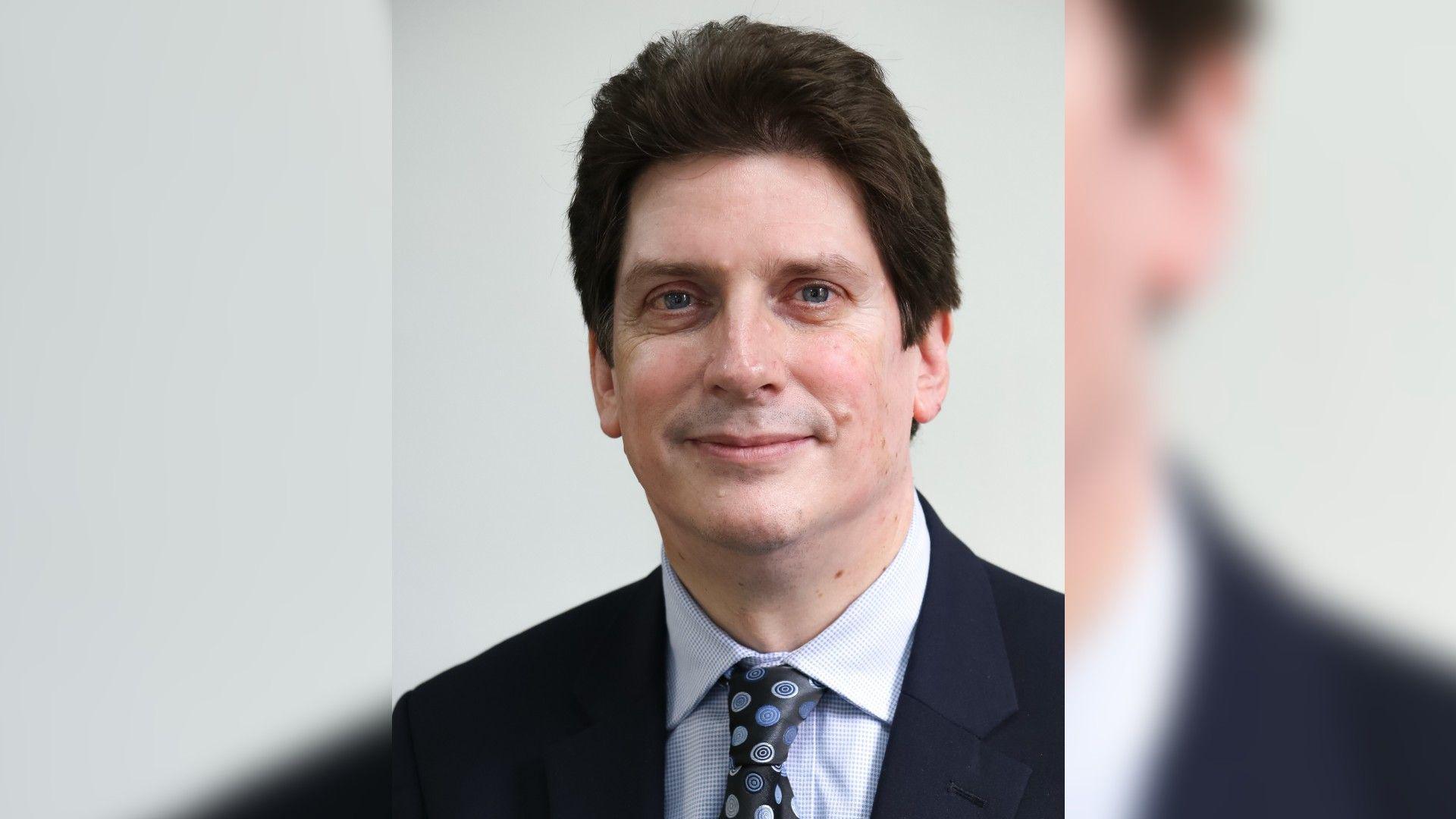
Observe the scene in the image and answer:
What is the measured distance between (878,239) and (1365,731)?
2.12 ft

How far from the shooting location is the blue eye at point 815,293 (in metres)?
0.93

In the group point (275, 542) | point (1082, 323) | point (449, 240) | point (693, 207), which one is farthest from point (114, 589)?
point (449, 240)

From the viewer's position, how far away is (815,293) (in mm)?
931

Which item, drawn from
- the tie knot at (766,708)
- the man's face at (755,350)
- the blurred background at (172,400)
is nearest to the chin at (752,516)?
the man's face at (755,350)

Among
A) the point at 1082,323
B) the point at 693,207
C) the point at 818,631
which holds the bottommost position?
the point at 818,631

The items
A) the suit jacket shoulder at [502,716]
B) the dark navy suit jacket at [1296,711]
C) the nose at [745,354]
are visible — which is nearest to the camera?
the dark navy suit jacket at [1296,711]

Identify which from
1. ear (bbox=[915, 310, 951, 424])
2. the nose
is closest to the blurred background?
the nose

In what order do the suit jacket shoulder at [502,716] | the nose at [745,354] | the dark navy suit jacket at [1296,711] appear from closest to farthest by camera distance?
the dark navy suit jacket at [1296,711]
the nose at [745,354]
the suit jacket shoulder at [502,716]

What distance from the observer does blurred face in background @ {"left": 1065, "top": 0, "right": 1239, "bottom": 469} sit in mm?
409

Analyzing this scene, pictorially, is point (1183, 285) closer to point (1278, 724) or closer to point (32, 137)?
point (1278, 724)

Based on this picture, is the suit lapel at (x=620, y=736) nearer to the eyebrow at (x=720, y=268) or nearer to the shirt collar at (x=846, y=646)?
the shirt collar at (x=846, y=646)

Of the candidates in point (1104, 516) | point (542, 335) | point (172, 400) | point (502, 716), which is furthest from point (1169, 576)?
point (542, 335)

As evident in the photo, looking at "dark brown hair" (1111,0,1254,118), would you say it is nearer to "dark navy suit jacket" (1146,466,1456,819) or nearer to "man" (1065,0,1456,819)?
"man" (1065,0,1456,819)

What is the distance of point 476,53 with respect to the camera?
1.15 m
